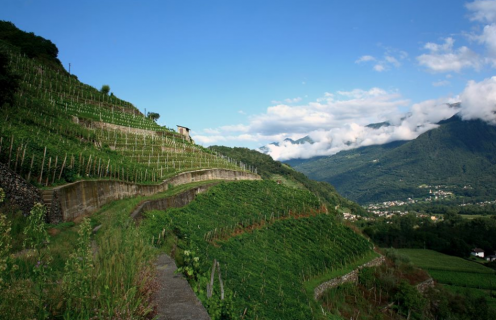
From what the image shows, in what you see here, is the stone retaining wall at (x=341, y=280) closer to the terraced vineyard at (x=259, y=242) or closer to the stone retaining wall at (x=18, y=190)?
the terraced vineyard at (x=259, y=242)

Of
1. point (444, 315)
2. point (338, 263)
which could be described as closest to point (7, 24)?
point (338, 263)

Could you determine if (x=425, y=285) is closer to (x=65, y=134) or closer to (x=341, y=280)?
(x=341, y=280)

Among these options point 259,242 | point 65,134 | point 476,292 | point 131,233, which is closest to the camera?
point 131,233

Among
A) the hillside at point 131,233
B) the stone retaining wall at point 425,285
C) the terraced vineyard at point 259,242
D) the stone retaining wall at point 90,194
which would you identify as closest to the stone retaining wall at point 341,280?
the hillside at point 131,233

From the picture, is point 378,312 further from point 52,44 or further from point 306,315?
point 52,44

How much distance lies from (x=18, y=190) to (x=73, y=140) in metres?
12.6

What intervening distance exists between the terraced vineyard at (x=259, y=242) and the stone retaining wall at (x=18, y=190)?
3836 mm

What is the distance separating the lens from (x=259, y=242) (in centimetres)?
2061

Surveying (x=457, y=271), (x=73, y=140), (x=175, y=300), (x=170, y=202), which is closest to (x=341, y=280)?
(x=170, y=202)

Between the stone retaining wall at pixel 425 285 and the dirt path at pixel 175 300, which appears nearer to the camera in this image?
the dirt path at pixel 175 300

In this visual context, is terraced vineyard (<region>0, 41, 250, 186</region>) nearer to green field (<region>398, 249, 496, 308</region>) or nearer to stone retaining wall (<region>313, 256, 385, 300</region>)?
stone retaining wall (<region>313, 256, 385, 300</region>)

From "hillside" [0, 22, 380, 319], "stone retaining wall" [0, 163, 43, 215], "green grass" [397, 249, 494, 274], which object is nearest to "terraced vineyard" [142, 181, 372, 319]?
"hillside" [0, 22, 380, 319]

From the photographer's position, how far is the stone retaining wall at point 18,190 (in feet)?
34.1

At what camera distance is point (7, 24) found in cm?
5809
